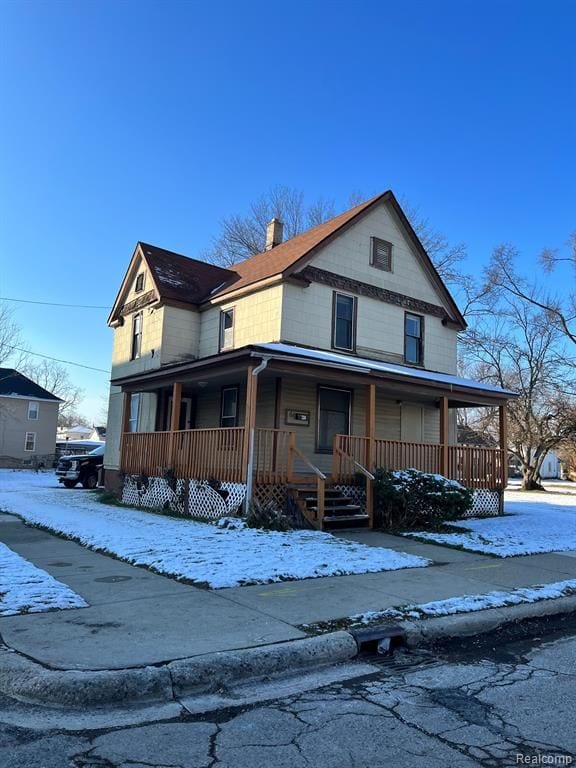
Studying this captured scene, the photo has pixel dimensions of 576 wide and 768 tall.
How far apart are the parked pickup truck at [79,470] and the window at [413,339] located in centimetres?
1245

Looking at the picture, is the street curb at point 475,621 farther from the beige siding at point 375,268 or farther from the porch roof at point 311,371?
the beige siding at point 375,268

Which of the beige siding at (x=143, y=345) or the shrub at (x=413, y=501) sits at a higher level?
the beige siding at (x=143, y=345)

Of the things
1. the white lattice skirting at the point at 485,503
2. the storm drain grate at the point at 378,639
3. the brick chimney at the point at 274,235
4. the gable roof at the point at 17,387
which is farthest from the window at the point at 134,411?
the gable roof at the point at 17,387

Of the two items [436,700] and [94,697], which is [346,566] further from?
[94,697]

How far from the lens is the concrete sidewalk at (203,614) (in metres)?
4.55

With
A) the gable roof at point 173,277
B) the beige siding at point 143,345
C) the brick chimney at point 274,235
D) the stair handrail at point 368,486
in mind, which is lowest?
the stair handrail at point 368,486

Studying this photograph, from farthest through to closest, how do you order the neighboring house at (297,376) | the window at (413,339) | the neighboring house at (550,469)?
the neighboring house at (550,469), the window at (413,339), the neighboring house at (297,376)

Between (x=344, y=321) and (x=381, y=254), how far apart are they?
2747 millimetres

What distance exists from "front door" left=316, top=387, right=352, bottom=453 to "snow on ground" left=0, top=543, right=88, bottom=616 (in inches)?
378

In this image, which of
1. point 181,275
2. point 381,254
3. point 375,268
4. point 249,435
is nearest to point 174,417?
point 249,435

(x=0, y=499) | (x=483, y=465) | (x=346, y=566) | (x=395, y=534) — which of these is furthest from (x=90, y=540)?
(x=483, y=465)

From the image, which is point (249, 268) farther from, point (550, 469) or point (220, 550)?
point (550, 469)

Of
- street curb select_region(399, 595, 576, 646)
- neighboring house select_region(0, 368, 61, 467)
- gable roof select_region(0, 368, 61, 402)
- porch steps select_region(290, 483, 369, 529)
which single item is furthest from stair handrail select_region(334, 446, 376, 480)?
gable roof select_region(0, 368, 61, 402)

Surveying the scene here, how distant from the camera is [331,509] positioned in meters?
12.4
